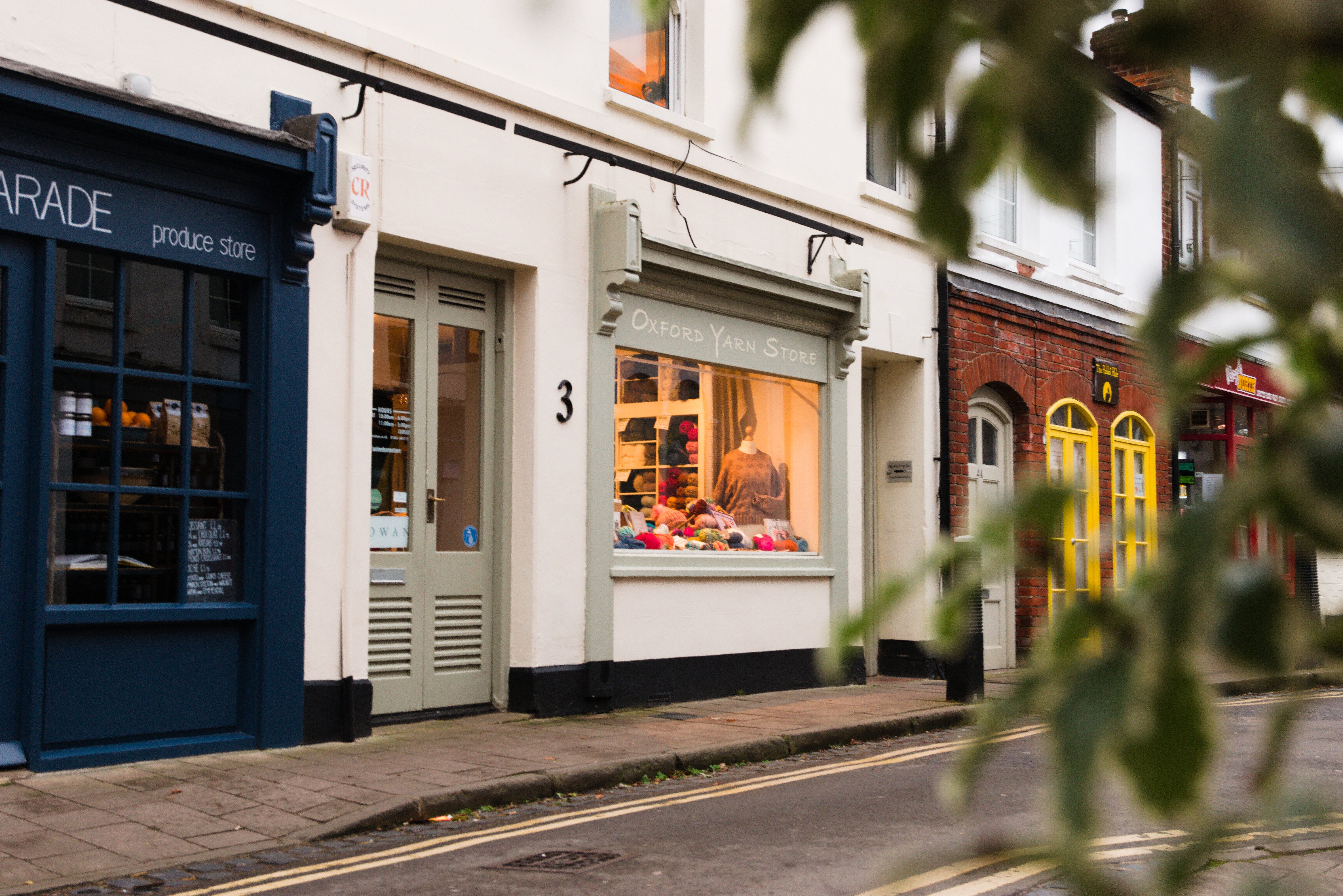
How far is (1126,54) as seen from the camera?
60 cm

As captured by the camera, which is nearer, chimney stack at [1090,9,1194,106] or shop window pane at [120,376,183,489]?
chimney stack at [1090,9,1194,106]

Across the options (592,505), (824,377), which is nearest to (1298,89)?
(592,505)

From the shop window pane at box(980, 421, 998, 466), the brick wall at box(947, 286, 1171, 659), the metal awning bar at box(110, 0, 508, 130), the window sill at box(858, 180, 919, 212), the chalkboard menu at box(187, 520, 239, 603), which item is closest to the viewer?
the metal awning bar at box(110, 0, 508, 130)

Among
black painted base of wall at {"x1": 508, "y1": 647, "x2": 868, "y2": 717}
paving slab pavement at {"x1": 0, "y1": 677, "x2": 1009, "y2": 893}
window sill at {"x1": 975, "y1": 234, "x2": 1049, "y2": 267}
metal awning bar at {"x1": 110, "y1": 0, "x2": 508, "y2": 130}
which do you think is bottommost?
paving slab pavement at {"x1": 0, "y1": 677, "x2": 1009, "y2": 893}

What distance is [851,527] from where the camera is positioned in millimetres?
12188

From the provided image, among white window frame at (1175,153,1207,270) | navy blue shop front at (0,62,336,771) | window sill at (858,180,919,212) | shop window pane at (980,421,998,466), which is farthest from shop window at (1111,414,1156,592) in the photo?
white window frame at (1175,153,1207,270)

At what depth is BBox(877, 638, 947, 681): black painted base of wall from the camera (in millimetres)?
12594

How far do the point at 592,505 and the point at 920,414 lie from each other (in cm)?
451

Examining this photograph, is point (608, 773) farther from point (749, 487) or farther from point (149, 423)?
point (749, 487)

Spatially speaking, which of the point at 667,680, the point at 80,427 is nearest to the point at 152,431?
the point at 80,427

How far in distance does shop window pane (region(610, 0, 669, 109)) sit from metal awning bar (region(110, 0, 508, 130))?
1.71 metres

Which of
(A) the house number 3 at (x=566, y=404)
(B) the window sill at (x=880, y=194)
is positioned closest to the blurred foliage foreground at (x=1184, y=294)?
(A) the house number 3 at (x=566, y=404)

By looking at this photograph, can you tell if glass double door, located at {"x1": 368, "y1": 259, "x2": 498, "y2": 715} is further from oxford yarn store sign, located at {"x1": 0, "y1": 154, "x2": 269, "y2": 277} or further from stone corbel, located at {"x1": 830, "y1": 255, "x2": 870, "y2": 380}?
stone corbel, located at {"x1": 830, "y1": 255, "x2": 870, "y2": 380}

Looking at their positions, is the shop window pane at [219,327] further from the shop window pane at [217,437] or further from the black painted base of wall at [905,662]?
the black painted base of wall at [905,662]
